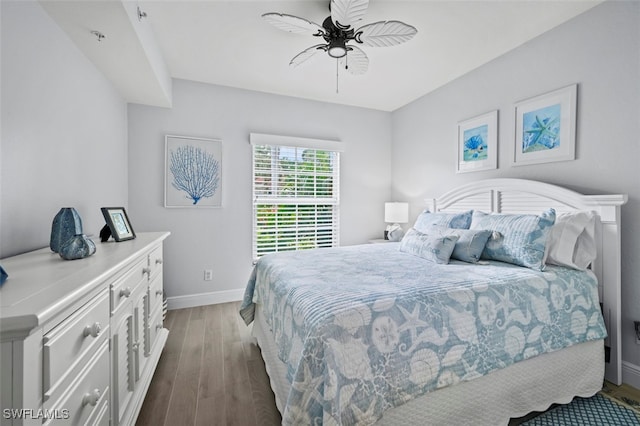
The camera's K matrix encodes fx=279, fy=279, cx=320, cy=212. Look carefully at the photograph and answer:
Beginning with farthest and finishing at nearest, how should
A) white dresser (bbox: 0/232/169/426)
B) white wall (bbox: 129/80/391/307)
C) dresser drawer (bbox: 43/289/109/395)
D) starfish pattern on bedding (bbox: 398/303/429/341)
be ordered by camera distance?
white wall (bbox: 129/80/391/307)
starfish pattern on bedding (bbox: 398/303/429/341)
dresser drawer (bbox: 43/289/109/395)
white dresser (bbox: 0/232/169/426)

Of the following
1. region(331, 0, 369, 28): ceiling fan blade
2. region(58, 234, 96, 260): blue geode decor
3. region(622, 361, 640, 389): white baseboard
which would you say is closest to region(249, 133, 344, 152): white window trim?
region(331, 0, 369, 28): ceiling fan blade

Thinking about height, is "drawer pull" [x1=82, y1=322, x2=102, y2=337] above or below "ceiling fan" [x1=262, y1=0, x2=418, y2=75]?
below

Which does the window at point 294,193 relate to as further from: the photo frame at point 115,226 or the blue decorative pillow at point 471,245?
the blue decorative pillow at point 471,245

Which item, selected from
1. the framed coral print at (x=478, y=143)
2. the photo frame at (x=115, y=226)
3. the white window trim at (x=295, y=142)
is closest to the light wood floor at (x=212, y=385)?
the photo frame at (x=115, y=226)

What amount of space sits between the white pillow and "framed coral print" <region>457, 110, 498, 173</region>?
3.39 feet

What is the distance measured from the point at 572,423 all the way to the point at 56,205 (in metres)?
3.26

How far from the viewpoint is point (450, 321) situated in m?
1.32

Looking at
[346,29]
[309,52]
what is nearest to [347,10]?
[346,29]

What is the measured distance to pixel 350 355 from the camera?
1092 mm

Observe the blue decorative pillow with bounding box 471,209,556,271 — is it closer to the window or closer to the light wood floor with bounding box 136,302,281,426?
the light wood floor with bounding box 136,302,281,426

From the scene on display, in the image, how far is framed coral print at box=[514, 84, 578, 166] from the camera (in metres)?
2.23

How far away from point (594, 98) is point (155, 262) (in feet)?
11.6

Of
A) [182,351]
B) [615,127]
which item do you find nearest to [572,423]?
[615,127]

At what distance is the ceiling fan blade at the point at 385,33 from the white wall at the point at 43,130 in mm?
1912
